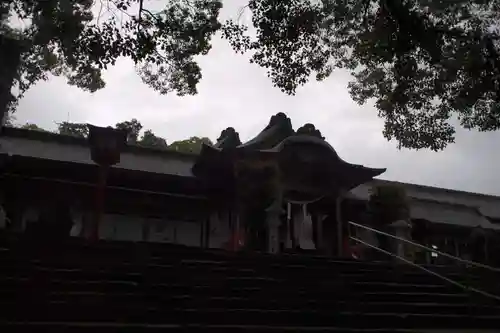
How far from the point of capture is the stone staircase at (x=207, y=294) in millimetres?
5402

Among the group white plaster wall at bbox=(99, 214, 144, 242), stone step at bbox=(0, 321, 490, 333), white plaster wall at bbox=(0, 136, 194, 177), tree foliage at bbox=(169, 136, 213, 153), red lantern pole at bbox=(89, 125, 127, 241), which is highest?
tree foliage at bbox=(169, 136, 213, 153)

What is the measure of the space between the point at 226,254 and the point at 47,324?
4301 millimetres

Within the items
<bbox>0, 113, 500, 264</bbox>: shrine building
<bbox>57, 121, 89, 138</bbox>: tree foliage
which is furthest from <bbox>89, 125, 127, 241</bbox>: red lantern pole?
<bbox>57, 121, 89, 138</bbox>: tree foliage

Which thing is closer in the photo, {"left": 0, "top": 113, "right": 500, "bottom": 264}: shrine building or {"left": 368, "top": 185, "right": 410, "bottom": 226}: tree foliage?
{"left": 368, "top": 185, "right": 410, "bottom": 226}: tree foliage

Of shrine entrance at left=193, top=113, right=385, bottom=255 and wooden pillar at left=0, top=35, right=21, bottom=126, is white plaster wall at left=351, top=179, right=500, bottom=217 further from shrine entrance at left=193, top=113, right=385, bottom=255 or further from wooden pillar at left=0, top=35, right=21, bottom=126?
wooden pillar at left=0, top=35, right=21, bottom=126

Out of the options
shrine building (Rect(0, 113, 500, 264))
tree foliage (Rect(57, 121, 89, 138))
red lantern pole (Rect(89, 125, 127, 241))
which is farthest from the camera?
tree foliage (Rect(57, 121, 89, 138))

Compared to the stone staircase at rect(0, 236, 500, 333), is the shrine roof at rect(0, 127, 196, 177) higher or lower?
higher

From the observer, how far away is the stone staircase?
17.7 ft

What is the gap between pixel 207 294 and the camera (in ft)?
21.2

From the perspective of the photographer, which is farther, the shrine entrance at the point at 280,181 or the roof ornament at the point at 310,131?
the roof ornament at the point at 310,131

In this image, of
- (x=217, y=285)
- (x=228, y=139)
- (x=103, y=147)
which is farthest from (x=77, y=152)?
(x=217, y=285)

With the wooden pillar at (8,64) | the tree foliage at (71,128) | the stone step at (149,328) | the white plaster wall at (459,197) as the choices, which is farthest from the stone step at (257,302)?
the tree foliage at (71,128)

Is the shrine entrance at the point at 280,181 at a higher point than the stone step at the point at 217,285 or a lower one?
higher

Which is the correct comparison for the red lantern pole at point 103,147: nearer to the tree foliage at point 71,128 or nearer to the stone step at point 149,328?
the stone step at point 149,328
